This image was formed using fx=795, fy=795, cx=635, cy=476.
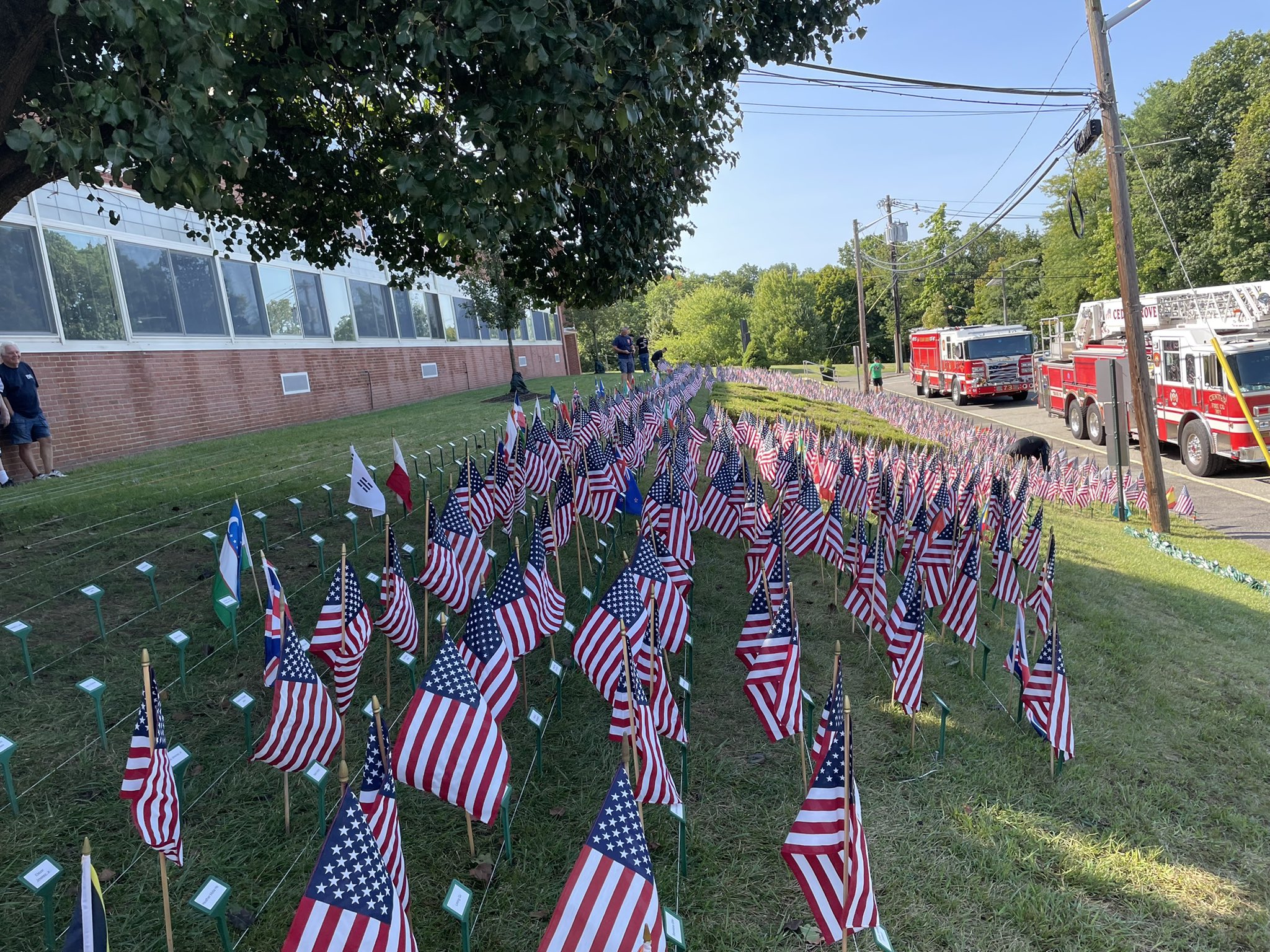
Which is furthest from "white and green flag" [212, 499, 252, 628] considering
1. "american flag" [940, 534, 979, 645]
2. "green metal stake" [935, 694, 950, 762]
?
"american flag" [940, 534, 979, 645]

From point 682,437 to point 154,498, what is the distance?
7009 mm

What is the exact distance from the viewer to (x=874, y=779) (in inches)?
188

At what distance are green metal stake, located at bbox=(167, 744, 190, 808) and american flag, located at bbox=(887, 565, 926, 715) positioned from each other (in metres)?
3.99

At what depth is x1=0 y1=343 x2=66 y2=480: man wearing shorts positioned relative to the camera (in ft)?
35.6

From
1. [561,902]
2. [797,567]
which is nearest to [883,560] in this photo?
[797,567]

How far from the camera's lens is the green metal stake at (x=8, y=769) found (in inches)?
140

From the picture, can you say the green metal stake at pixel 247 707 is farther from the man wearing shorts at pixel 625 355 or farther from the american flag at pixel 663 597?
the man wearing shorts at pixel 625 355

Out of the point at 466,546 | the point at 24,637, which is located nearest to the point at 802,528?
the point at 466,546

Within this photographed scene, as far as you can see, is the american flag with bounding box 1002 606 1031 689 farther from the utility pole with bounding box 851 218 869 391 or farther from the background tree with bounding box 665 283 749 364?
the background tree with bounding box 665 283 749 364

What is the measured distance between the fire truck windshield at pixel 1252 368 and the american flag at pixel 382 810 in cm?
1773

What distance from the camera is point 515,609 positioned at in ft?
16.7

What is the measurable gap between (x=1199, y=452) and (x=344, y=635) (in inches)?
713

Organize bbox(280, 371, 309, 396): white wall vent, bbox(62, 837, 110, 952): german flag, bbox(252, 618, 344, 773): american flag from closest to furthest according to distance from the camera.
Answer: bbox(62, 837, 110, 952): german flag, bbox(252, 618, 344, 773): american flag, bbox(280, 371, 309, 396): white wall vent

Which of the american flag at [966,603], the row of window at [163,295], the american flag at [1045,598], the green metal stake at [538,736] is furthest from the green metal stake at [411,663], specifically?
the row of window at [163,295]
